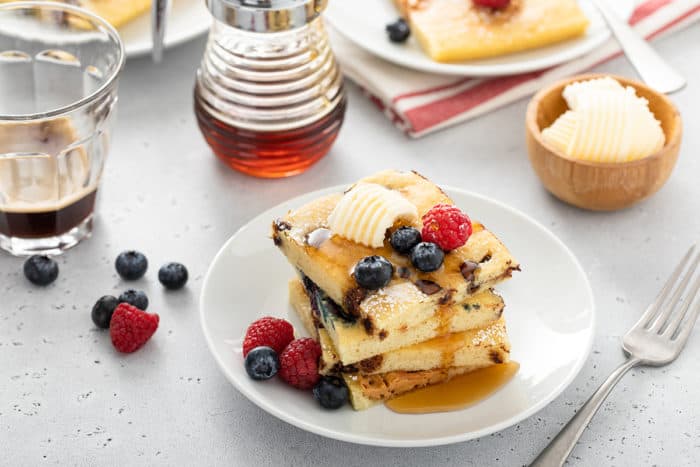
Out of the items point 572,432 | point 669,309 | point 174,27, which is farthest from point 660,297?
point 174,27

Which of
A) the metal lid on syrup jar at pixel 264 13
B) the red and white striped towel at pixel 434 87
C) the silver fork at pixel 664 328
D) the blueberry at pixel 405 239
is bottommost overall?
the red and white striped towel at pixel 434 87

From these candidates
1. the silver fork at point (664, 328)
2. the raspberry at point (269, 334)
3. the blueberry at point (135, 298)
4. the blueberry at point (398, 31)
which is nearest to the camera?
the raspberry at point (269, 334)

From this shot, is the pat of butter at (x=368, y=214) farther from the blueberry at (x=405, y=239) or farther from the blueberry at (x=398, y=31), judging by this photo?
the blueberry at (x=398, y=31)

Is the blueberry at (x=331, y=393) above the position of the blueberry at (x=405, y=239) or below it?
below

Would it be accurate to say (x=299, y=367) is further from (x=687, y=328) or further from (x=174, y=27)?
(x=174, y=27)

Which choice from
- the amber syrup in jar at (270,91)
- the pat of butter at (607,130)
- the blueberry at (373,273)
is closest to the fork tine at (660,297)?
the pat of butter at (607,130)

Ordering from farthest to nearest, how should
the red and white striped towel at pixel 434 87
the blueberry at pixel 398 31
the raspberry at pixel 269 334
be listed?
the blueberry at pixel 398 31 → the red and white striped towel at pixel 434 87 → the raspberry at pixel 269 334
